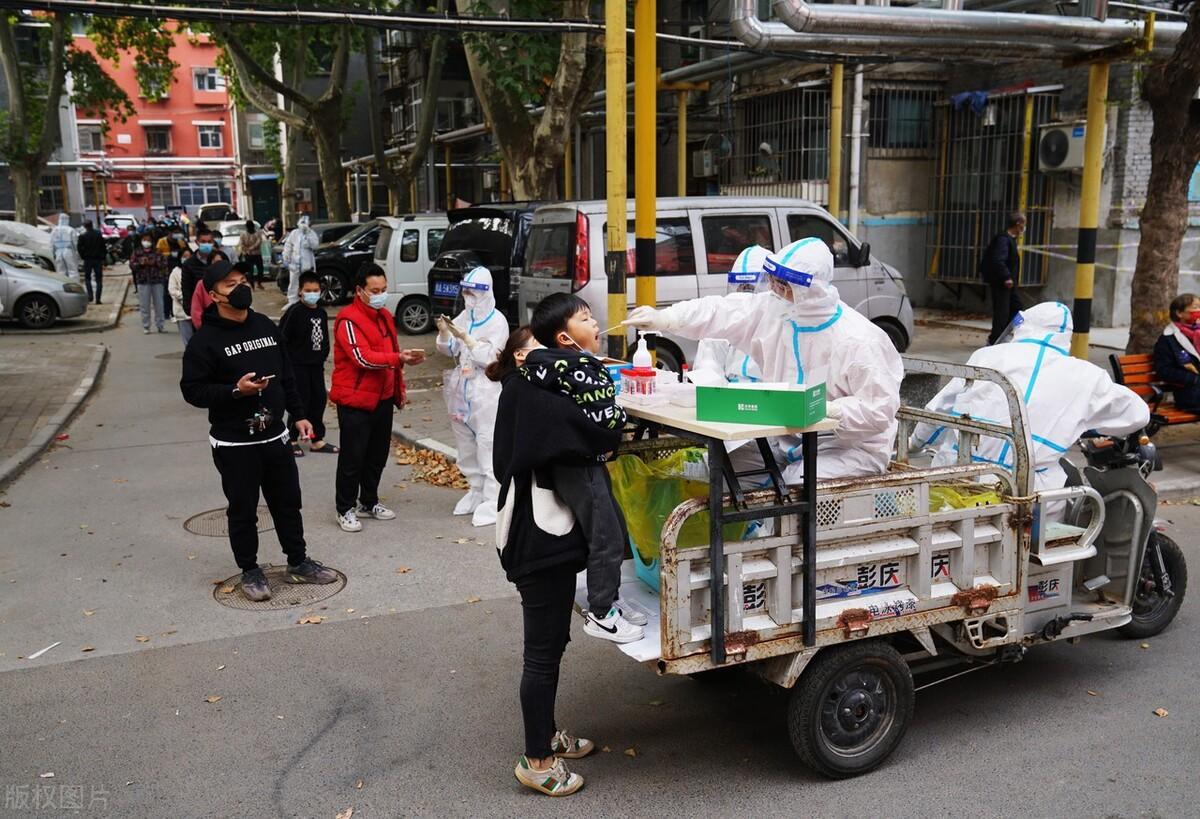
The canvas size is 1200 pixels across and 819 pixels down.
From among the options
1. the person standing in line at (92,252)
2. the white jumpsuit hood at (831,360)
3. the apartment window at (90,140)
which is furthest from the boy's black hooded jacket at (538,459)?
the apartment window at (90,140)

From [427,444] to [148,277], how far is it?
35.9ft

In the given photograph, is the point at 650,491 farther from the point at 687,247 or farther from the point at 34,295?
Answer: the point at 34,295

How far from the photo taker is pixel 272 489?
5934mm

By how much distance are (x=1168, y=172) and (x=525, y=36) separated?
7.91 meters

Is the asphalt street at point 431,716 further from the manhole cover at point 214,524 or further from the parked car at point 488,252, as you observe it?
the parked car at point 488,252

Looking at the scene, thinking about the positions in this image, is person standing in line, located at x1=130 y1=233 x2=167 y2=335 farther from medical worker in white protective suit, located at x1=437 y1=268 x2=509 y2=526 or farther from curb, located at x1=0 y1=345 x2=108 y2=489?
medical worker in white protective suit, located at x1=437 y1=268 x2=509 y2=526

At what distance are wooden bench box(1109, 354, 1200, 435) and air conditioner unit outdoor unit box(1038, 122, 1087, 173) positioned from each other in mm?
6910

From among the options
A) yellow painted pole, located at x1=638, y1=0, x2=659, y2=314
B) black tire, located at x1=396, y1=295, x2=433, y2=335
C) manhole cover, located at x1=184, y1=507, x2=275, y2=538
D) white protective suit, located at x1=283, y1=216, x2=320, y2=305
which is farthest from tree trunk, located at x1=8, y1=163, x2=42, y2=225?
yellow painted pole, located at x1=638, y1=0, x2=659, y2=314

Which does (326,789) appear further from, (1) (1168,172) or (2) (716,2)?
(2) (716,2)

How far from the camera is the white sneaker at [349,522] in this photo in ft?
23.9

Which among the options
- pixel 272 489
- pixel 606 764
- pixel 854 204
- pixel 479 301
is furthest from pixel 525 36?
pixel 606 764

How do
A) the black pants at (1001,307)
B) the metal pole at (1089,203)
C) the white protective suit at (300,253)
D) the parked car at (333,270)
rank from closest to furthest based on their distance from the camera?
the metal pole at (1089,203) → the black pants at (1001,307) → the white protective suit at (300,253) → the parked car at (333,270)

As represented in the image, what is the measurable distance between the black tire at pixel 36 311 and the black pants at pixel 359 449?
14142 millimetres

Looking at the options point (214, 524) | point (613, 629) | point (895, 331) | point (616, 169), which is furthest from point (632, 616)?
point (895, 331)
